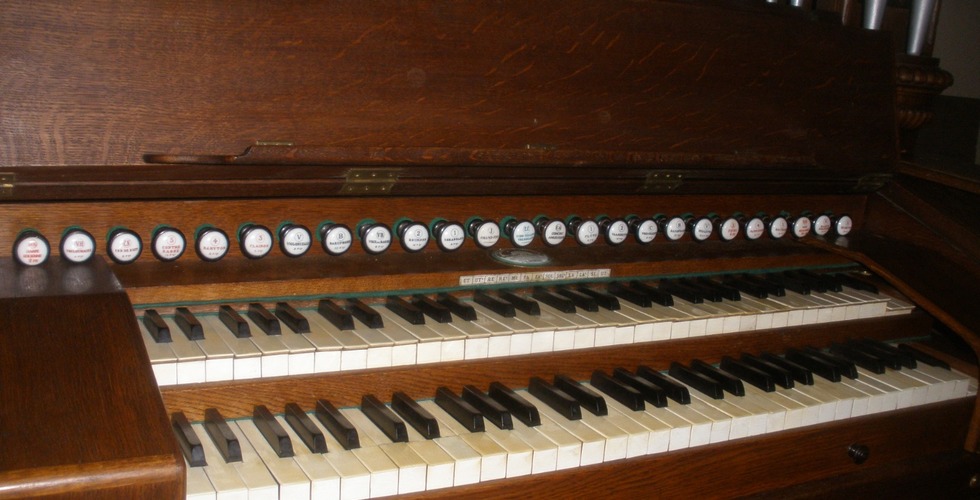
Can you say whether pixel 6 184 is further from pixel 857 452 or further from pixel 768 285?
pixel 857 452

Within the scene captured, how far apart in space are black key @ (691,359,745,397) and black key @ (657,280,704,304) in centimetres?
18

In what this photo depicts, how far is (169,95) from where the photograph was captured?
167 centimetres

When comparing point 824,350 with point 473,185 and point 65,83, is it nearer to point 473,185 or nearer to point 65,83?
point 473,185

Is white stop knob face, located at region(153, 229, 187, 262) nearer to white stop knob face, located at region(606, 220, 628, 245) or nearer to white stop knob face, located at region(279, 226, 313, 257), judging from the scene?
white stop knob face, located at region(279, 226, 313, 257)

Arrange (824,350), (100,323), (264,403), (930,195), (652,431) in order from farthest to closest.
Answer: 1. (930,195)
2. (824,350)
3. (652,431)
4. (264,403)
5. (100,323)

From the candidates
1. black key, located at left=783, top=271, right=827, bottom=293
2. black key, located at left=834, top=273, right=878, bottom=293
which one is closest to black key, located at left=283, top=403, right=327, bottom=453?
black key, located at left=783, top=271, right=827, bottom=293

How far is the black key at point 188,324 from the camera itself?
5.44 ft

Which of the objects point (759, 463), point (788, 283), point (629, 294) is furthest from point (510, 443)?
point (788, 283)

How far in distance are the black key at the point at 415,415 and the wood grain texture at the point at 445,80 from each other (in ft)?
1.72

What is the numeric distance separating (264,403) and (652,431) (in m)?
0.84

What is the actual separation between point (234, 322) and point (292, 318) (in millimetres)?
119

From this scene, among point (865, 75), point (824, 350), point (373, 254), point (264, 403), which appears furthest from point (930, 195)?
point (264, 403)

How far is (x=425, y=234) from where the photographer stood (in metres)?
2.05

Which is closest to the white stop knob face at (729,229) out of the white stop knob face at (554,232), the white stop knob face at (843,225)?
the white stop knob face at (843,225)
